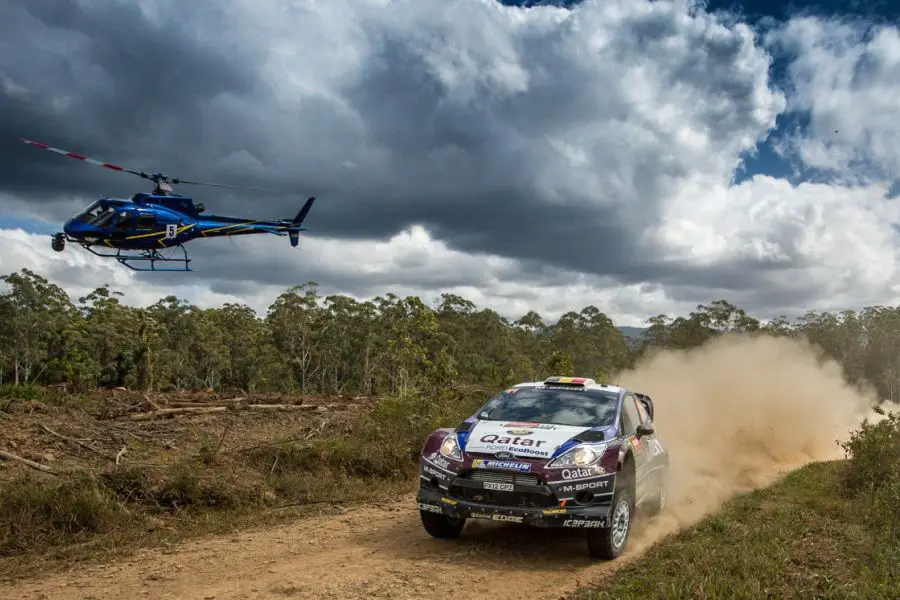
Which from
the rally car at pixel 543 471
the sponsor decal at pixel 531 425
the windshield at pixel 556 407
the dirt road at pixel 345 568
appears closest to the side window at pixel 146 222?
the dirt road at pixel 345 568

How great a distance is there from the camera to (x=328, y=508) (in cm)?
1071

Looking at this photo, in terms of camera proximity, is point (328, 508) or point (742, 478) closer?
point (328, 508)

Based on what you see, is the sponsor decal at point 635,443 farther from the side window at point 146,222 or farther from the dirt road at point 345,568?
the side window at point 146,222

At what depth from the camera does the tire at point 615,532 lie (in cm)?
754

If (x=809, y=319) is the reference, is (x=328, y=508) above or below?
below

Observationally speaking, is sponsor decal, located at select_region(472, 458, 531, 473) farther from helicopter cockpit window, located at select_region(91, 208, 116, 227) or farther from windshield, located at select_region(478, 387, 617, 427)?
helicopter cockpit window, located at select_region(91, 208, 116, 227)

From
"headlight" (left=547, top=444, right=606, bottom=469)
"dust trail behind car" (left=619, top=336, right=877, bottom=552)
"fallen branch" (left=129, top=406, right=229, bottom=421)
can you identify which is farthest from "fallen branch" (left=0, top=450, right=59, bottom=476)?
"dust trail behind car" (left=619, top=336, right=877, bottom=552)

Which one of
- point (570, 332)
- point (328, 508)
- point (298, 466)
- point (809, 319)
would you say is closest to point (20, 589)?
point (328, 508)

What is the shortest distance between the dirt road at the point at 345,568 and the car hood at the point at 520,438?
1133 millimetres

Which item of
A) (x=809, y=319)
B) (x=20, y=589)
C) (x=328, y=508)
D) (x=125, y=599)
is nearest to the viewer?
(x=125, y=599)

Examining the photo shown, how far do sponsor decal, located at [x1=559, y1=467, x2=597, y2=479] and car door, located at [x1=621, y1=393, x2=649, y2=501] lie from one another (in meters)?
1.11

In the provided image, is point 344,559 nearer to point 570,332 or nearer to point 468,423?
point 468,423

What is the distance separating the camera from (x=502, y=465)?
750 cm

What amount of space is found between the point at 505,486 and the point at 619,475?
49.9 inches
